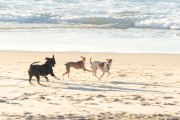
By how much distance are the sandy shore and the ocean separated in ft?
8.84

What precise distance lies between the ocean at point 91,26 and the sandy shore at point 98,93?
2.69 metres

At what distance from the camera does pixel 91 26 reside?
2322 cm

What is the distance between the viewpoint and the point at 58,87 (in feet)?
34.4

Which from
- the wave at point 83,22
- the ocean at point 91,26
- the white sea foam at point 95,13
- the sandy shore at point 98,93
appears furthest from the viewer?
the white sea foam at point 95,13

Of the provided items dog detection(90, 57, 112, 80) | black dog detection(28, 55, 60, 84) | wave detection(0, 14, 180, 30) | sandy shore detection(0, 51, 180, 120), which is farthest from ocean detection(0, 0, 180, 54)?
black dog detection(28, 55, 60, 84)

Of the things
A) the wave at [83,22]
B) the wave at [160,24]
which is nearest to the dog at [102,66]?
the wave at [83,22]

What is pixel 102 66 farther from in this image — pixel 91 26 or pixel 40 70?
pixel 91 26

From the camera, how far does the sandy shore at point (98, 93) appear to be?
8.28m

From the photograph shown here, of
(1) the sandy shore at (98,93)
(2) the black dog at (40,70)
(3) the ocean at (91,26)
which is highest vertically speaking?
(3) the ocean at (91,26)

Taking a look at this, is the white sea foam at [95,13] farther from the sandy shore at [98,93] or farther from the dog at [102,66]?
the dog at [102,66]

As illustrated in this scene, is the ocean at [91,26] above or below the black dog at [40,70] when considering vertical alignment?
above

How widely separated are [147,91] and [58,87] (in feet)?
6.35

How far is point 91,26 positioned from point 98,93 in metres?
13.5

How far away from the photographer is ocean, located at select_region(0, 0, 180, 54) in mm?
16875
